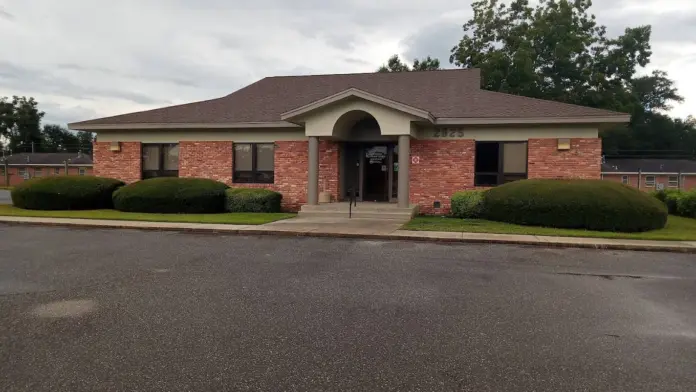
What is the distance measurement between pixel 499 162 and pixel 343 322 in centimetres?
1383

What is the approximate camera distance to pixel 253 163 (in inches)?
770

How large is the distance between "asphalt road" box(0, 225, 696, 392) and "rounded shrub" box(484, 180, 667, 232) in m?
3.81

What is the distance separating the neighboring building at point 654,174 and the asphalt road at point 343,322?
1870 inches

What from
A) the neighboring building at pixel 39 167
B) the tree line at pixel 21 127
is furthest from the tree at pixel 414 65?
the tree line at pixel 21 127

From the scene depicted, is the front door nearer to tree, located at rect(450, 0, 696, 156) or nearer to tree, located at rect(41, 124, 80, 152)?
tree, located at rect(450, 0, 696, 156)

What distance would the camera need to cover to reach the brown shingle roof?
57.4 feet

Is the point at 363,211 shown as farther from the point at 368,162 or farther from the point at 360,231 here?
the point at 360,231

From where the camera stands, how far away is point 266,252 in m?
9.55

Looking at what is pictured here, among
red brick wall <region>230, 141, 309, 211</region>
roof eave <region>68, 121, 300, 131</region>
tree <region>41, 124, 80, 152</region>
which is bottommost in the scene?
red brick wall <region>230, 141, 309, 211</region>

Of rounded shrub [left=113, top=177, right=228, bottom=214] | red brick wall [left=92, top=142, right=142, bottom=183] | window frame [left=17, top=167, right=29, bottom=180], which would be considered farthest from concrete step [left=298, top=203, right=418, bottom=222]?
window frame [left=17, top=167, right=29, bottom=180]

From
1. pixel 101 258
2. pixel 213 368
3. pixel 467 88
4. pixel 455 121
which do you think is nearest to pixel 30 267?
pixel 101 258

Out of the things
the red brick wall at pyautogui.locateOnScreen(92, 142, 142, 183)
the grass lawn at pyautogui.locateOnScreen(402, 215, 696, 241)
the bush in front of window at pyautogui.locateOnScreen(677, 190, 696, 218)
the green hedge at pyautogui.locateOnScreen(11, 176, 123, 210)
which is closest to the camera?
the grass lawn at pyautogui.locateOnScreen(402, 215, 696, 241)

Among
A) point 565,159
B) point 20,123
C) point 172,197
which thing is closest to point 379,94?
point 565,159

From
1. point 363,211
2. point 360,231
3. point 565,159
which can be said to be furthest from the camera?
point 565,159
